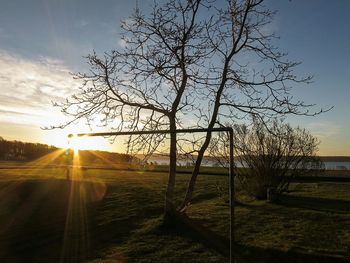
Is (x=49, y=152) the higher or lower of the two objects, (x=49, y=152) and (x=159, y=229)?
the higher

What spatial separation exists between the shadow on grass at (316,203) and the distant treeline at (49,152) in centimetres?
721

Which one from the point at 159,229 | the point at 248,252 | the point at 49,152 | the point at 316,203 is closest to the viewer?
the point at 248,252

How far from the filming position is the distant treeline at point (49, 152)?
1149 centimetres

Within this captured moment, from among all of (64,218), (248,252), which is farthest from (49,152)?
(248,252)

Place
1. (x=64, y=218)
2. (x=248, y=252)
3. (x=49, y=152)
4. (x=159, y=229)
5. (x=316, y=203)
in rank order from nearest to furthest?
(x=248, y=252)
(x=159, y=229)
(x=64, y=218)
(x=316, y=203)
(x=49, y=152)

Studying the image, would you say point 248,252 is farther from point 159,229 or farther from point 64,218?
point 64,218

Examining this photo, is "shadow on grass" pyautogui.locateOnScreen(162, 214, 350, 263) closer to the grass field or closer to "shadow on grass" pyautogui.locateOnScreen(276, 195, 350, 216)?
the grass field

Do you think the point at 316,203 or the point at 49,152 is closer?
the point at 316,203

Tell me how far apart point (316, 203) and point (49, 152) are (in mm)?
62527

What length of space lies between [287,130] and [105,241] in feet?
31.4

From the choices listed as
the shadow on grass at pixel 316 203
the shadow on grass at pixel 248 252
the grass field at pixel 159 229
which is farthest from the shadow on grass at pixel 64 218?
the shadow on grass at pixel 316 203

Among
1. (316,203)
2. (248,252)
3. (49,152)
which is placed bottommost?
(248,252)

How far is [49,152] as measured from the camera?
72.0m

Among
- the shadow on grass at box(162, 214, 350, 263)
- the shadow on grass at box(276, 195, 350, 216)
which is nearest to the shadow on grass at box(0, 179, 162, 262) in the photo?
the shadow on grass at box(162, 214, 350, 263)
